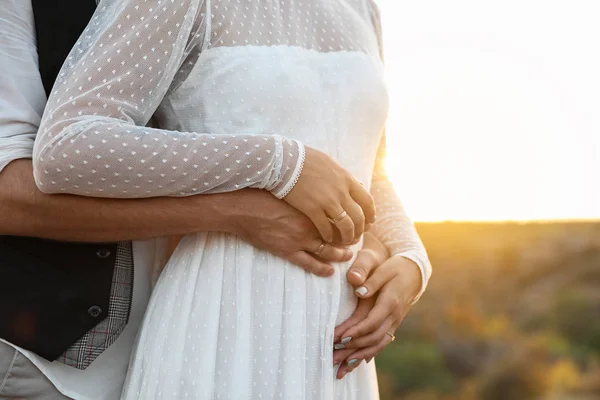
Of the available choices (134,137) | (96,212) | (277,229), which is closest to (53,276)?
(96,212)

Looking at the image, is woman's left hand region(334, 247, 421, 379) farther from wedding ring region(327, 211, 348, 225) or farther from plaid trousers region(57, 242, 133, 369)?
plaid trousers region(57, 242, 133, 369)

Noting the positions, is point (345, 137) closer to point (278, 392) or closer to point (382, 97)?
point (382, 97)

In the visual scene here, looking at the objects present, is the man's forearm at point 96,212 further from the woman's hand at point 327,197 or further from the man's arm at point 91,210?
the woman's hand at point 327,197

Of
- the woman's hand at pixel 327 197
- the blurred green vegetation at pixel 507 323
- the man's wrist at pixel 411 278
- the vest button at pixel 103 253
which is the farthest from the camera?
the blurred green vegetation at pixel 507 323

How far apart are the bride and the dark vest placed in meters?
0.12

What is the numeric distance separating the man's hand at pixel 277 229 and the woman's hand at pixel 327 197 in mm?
22

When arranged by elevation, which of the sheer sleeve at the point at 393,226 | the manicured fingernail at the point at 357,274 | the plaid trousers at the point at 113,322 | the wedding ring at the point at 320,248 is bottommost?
the plaid trousers at the point at 113,322

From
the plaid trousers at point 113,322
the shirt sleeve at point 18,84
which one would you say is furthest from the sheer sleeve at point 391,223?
the shirt sleeve at point 18,84

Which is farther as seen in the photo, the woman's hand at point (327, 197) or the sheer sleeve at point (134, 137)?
the woman's hand at point (327, 197)

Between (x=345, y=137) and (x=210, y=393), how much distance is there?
64cm

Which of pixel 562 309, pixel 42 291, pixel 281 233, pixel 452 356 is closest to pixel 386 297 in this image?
pixel 281 233

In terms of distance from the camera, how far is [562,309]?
1526 centimetres

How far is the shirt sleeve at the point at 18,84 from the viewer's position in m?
1.36

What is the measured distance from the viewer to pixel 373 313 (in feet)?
4.77
